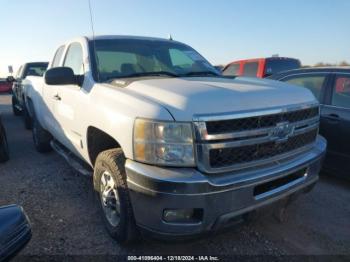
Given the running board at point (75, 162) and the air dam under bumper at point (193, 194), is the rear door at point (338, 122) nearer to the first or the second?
the air dam under bumper at point (193, 194)

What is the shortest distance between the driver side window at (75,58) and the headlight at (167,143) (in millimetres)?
1753

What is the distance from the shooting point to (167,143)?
7.57 ft

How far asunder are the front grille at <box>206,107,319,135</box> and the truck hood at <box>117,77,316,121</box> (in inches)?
3.1

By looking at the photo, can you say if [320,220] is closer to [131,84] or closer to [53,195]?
[131,84]

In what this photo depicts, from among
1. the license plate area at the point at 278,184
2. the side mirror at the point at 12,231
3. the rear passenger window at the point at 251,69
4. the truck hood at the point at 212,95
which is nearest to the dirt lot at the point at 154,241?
the license plate area at the point at 278,184

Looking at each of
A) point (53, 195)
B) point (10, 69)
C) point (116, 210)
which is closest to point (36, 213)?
point (53, 195)

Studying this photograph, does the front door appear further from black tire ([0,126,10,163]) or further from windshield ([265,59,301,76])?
windshield ([265,59,301,76])

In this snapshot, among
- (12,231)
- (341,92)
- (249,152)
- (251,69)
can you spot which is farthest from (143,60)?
(251,69)

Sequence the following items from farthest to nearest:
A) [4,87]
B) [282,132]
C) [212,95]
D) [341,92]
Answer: [4,87], [341,92], [282,132], [212,95]

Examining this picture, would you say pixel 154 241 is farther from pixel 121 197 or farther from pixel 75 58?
pixel 75 58

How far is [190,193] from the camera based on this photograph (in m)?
2.22

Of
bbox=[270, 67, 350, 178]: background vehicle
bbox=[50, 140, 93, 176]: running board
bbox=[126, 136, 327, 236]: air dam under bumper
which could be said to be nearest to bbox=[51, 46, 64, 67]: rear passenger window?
bbox=[50, 140, 93, 176]: running board

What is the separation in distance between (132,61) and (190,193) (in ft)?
6.66

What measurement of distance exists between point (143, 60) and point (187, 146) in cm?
182
